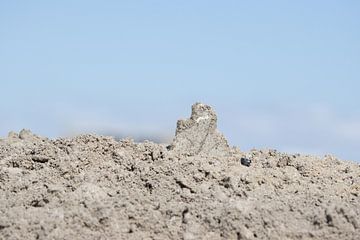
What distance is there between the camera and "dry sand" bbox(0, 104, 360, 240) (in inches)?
207

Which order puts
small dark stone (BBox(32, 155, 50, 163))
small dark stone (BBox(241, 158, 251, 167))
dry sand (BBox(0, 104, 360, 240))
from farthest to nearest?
small dark stone (BBox(241, 158, 251, 167)) < small dark stone (BBox(32, 155, 50, 163)) < dry sand (BBox(0, 104, 360, 240))

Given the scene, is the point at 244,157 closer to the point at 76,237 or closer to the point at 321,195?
the point at 321,195

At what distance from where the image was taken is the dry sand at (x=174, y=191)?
5254 millimetres

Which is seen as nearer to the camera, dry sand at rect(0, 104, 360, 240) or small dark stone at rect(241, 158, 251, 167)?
dry sand at rect(0, 104, 360, 240)

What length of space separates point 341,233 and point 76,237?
2008mm

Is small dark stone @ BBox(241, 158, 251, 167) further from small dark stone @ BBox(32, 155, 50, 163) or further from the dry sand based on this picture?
small dark stone @ BBox(32, 155, 50, 163)

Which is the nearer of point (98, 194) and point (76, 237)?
point (76, 237)

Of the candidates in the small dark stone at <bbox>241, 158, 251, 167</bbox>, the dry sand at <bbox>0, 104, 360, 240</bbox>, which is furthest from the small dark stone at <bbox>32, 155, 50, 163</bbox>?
the small dark stone at <bbox>241, 158, 251, 167</bbox>

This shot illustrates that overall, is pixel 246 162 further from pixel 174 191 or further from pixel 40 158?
pixel 40 158

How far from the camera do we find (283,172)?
662 cm

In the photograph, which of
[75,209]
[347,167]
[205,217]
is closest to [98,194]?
[75,209]

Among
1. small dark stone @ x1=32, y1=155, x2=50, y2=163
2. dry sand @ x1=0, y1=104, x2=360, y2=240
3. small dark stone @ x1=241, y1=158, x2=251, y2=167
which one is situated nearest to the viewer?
dry sand @ x1=0, y1=104, x2=360, y2=240

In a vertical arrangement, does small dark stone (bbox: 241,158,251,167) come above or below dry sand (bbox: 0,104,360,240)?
above

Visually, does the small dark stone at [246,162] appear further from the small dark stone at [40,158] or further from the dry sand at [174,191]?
the small dark stone at [40,158]
